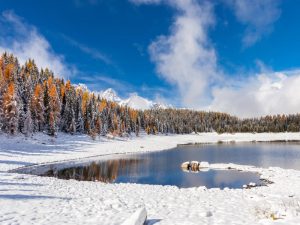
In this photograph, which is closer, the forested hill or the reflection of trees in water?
the reflection of trees in water

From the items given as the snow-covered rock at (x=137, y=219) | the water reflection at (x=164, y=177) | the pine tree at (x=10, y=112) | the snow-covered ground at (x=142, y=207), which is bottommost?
the water reflection at (x=164, y=177)

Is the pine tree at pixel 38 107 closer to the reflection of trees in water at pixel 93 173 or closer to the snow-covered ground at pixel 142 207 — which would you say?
the reflection of trees in water at pixel 93 173

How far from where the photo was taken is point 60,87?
108812 millimetres

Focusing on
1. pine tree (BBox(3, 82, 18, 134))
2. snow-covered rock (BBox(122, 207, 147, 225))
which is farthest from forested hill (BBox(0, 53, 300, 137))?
snow-covered rock (BBox(122, 207, 147, 225))

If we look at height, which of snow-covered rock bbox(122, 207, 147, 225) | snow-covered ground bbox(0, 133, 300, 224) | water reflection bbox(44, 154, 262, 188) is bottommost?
water reflection bbox(44, 154, 262, 188)

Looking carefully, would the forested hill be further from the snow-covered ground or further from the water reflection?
the snow-covered ground

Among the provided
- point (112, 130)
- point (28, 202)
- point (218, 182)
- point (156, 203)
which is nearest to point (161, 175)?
point (218, 182)

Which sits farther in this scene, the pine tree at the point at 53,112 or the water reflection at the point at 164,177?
the pine tree at the point at 53,112

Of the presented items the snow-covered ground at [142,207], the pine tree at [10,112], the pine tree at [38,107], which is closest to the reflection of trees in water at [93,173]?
the snow-covered ground at [142,207]

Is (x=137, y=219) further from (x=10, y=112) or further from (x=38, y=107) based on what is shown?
(x=38, y=107)

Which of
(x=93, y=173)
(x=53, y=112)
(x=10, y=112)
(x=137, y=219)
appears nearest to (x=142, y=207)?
(x=137, y=219)

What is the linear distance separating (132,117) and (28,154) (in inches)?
4301

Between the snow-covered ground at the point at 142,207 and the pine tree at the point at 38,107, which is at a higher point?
the pine tree at the point at 38,107

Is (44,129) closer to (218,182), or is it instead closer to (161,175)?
(161,175)
